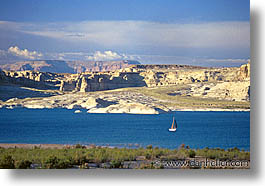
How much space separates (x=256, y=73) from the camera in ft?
34.3

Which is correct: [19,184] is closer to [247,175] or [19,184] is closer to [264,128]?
[247,175]

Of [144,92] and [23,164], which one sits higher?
[144,92]

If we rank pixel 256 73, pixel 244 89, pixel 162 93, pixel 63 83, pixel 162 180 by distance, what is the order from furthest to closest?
1. pixel 63 83
2. pixel 162 93
3. pixel 244 89
4. pixel 256 73
5. pixel 162 180

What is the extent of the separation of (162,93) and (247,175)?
51.1 metres

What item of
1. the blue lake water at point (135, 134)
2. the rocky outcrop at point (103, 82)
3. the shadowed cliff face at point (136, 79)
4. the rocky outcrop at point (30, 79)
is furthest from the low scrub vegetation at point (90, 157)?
the rocky outcrop at point (103, 82)

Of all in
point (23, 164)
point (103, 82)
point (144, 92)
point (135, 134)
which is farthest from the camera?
point (103, 82)

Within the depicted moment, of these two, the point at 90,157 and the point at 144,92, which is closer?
the point at 90,157

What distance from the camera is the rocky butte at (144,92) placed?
5112 centimetres

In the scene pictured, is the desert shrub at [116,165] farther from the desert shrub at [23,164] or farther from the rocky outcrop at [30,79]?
the rocky outcrop at [30,79]

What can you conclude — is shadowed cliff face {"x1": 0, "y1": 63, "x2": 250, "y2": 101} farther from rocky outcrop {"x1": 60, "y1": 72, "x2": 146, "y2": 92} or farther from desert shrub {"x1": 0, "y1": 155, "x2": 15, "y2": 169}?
desert shrub {"x1": 0, "y1": 155, "x2": 15, "y2": 169}

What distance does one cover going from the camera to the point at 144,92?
60344 mm

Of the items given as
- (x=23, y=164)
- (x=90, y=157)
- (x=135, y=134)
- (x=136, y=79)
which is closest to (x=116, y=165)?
(x=90, y=157)

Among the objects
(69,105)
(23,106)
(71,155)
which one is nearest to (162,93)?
(69,105)

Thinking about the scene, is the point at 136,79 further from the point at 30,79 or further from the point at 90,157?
the point at 90,157
